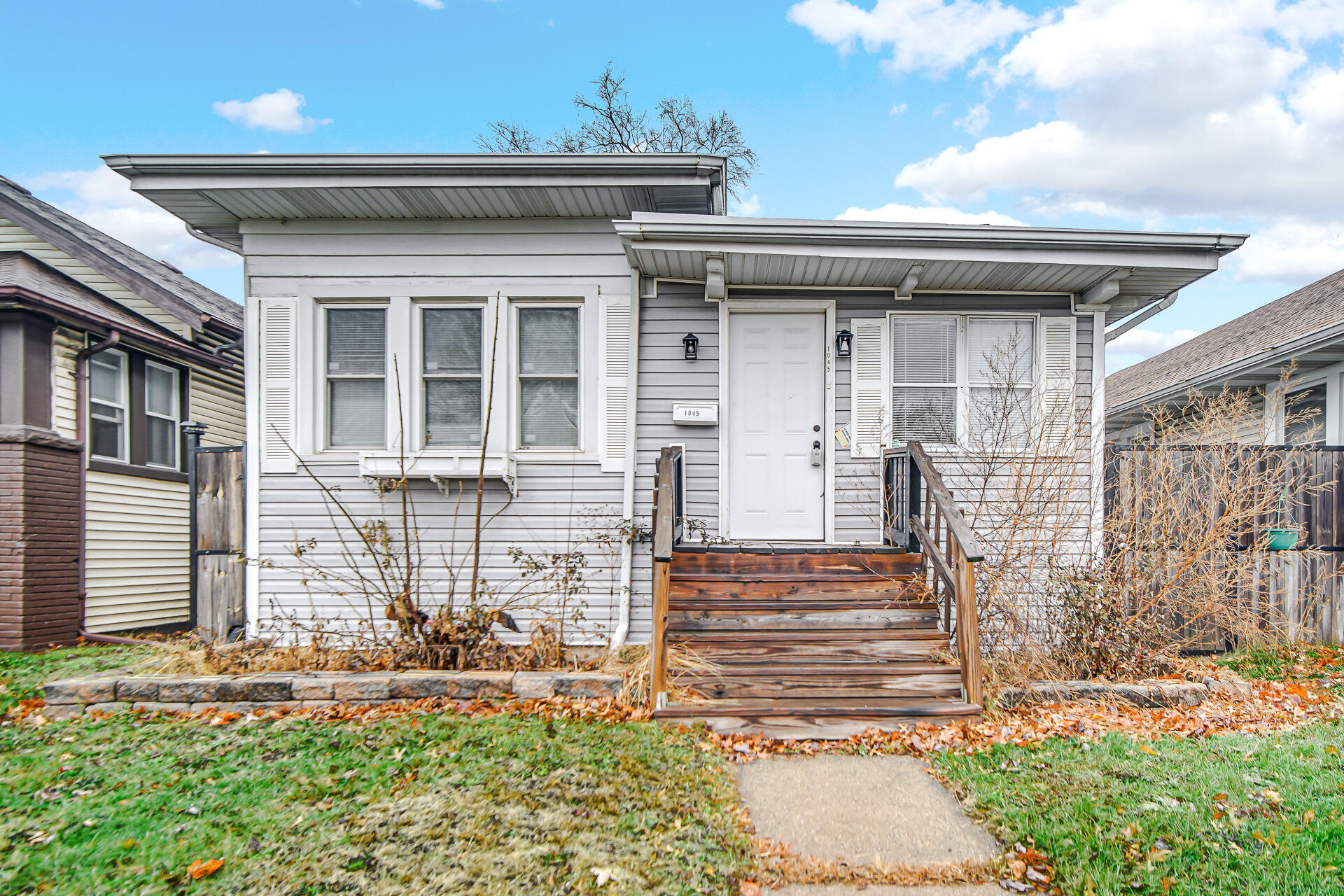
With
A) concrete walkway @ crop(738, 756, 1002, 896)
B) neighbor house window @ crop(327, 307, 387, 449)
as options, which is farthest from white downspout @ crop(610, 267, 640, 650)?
concrete walkway @ crop(738, 756, 1002, 896)

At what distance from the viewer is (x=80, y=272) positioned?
9.15 m

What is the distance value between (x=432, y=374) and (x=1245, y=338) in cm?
1132

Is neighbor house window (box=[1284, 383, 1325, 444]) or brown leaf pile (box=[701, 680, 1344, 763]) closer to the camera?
brown leaf pile (box=[701, 680, 1344, 763])

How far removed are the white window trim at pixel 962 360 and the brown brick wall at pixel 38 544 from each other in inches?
323

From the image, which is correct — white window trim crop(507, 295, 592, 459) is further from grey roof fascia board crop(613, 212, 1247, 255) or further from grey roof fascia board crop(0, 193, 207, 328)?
grey roof fascia board crop(0, 193, 207, 328)

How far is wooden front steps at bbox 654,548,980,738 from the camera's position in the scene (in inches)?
167

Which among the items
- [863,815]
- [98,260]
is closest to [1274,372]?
[863,815]

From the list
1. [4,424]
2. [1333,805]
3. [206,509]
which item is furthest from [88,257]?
[1333,805]

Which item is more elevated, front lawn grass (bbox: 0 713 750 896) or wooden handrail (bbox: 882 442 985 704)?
wooden handrail (bbox: 882 442 985 704)

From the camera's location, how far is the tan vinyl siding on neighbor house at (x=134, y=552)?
26.0 feet

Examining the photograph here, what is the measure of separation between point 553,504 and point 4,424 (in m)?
5.58

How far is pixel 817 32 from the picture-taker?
14.3 m

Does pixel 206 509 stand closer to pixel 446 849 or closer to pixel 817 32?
pixel 446 849

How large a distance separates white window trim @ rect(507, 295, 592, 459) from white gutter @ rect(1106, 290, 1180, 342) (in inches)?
185
